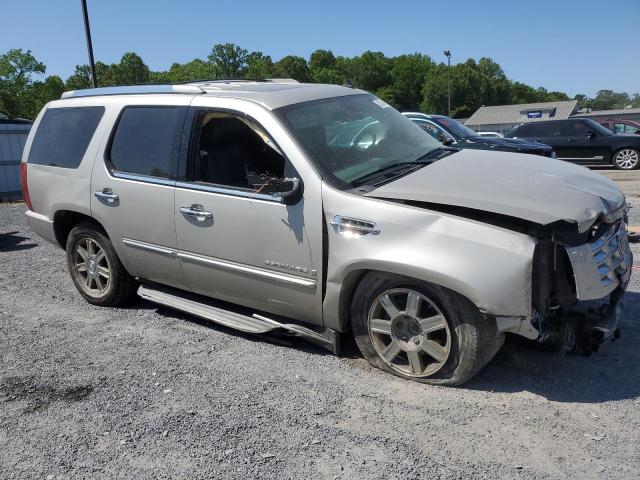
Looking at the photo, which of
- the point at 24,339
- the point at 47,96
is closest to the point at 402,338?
the point at 24,339

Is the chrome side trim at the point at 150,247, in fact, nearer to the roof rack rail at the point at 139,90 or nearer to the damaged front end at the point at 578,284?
the roof rack rail at the point at 139,90

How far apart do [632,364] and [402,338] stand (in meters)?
1.53

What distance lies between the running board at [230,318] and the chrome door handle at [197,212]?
77 centimetres

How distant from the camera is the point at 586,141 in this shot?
56.0 ft

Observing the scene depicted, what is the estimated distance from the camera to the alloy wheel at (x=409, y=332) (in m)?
3.45

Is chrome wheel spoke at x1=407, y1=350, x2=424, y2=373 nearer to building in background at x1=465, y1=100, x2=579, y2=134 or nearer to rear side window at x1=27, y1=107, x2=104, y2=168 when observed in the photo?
rear side window at x1=27, y1=107, x2=104, y2=168

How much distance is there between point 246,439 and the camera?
124 inches

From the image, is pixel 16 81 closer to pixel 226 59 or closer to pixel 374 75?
pixel 226 59

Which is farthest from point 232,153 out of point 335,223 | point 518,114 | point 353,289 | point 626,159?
point 518,114

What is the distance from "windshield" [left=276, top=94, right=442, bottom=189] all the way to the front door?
6.3 inches

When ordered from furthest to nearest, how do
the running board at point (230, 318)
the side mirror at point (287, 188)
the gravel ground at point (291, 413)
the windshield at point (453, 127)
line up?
the windshield at point (453, 127) → the running board at point (230, 318) → the side mirror at point (287, 188) → the gravel ground at point (291, 413)

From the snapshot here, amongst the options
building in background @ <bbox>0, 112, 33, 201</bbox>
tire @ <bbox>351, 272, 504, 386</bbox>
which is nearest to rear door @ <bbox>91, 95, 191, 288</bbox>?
tire @ <bbox>351, 272, 504, 386</bbox>

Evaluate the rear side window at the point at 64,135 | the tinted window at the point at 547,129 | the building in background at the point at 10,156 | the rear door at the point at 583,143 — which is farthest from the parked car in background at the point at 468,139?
the building in background at the point at 10,156

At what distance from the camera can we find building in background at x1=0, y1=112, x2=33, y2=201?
1523cm
